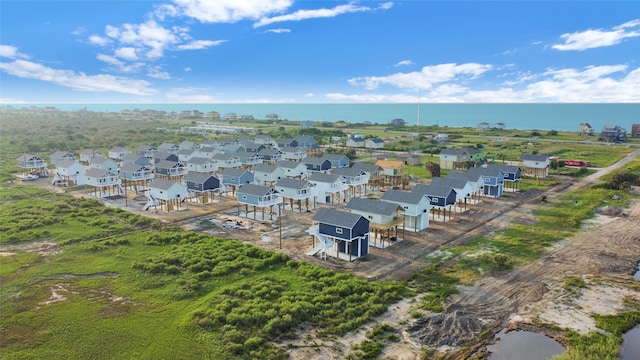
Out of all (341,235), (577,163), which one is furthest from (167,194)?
(577,163)

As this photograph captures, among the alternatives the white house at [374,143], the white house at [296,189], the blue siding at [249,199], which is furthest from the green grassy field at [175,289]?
the white house at [374,143]

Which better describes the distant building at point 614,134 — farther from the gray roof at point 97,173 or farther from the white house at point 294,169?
the gray roof at point 97,173

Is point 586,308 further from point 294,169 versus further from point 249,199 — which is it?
point 294,169

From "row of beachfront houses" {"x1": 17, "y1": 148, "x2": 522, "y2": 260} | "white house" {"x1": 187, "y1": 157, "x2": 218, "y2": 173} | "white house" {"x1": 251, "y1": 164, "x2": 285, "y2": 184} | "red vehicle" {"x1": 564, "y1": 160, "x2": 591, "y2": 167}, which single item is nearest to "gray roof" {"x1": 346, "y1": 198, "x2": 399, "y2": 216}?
"row of beachfront houses" {"x1": 17, "y1": 148, "x2": 522, "y2": 260}

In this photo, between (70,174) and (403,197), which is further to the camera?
(70,174)

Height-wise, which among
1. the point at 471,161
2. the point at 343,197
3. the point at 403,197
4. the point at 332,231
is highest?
the point at 471,161

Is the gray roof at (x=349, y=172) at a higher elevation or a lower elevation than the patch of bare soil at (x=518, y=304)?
Answer: higher

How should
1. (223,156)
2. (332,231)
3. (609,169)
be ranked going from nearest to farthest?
1. (332,231)
2. (223,156)
3. (609,169)

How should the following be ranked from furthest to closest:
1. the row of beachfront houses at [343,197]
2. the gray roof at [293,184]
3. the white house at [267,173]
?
the white house at [267,173]
the gray roof at [293,184]
the row of beachfront houses at [343,197]

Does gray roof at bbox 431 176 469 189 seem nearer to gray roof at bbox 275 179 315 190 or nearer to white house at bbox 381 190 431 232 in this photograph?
white house at bbox 381 190 431 232
